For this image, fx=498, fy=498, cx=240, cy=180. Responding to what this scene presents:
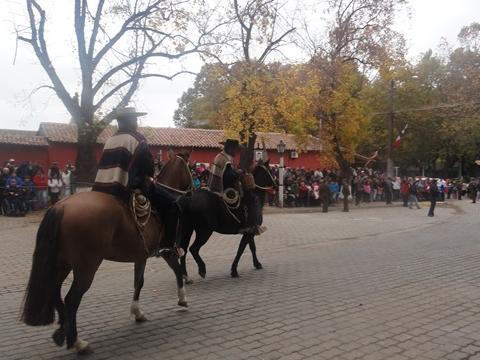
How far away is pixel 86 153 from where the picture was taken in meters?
21.4

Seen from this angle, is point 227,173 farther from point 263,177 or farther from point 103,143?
point 103,143

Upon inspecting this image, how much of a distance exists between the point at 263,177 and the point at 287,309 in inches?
137

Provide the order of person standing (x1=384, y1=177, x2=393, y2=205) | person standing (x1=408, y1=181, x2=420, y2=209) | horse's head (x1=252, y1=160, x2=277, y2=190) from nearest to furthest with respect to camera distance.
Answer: horse's head (x1=252, y1=160, x2=277, y2=190) < person standing (x1=408, y1=181, x2=420, y2=209) < person standing (x1=384, y1=177, x2=393, y2=205)

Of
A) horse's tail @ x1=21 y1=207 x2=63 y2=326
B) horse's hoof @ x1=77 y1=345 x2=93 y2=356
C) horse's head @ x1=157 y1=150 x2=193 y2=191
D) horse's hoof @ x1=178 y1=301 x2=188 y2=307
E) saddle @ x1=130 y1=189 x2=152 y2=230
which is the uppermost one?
horse's head @ x1=157 y1=150 x2=193 y2=191

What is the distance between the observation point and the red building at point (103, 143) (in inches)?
1114

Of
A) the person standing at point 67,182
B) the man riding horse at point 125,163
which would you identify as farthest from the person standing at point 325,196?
the man riding horse at point 125,163

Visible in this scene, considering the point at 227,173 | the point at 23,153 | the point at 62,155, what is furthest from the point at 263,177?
the point at 62,155

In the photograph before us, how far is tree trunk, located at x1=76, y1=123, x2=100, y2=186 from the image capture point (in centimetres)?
2100

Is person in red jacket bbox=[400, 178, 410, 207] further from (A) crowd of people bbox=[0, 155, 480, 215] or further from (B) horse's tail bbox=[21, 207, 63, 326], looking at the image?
(B) horse's tail bbox=[21, 207, 63, 326]

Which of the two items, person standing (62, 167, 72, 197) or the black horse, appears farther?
person standing (62, 167, 72, 197)

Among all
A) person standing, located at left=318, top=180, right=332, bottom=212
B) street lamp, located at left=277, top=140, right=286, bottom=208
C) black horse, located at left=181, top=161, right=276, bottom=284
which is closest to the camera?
black horse, located at left=181, top=161, right=276, bottom=284

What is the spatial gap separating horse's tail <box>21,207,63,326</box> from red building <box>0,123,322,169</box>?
784 inches

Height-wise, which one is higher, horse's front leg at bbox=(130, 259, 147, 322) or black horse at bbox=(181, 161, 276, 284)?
black horse at bbox=(181, 161, 276, 284)

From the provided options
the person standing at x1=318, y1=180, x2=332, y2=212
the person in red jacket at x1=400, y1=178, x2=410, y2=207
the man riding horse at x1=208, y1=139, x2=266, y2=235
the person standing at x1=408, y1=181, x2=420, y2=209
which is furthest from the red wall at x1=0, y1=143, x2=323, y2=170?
the man riding horse at x1=208, y1=139, x2=266, y2=235
